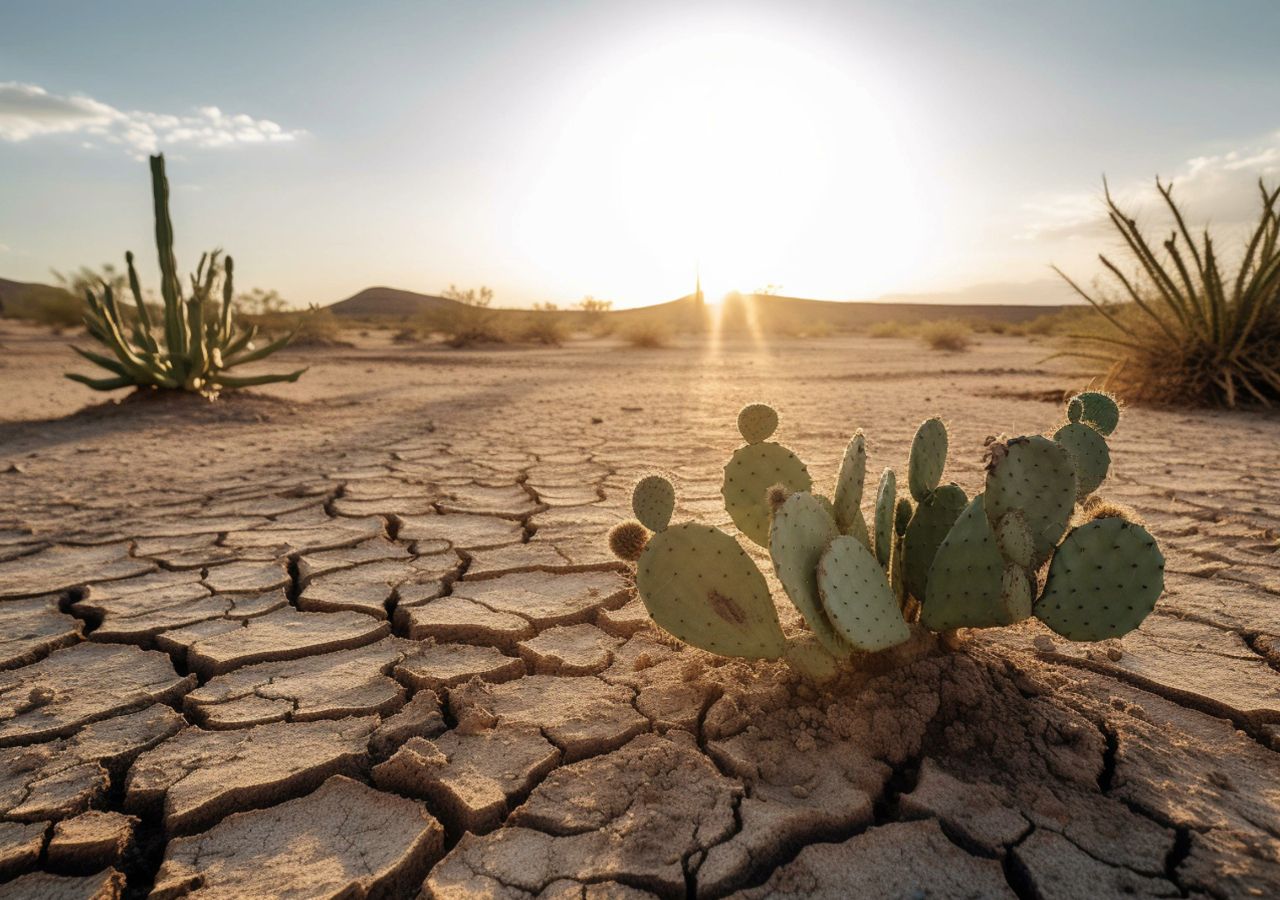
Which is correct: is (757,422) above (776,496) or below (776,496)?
above

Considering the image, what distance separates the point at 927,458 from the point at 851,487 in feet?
0.60

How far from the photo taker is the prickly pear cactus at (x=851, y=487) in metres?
1.39

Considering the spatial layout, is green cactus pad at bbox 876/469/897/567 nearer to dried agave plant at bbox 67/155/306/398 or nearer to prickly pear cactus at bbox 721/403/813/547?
prickly pear cactus at bbox 721/403/813/547

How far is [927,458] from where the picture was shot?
1.46 m

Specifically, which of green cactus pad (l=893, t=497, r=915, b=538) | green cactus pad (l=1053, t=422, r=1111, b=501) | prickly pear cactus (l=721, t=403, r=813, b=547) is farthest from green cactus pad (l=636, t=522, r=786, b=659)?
green cactus pad (l=1053, t=422, r=1111, b=501)

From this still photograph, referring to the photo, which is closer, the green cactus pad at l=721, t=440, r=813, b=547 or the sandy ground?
the sandy ground

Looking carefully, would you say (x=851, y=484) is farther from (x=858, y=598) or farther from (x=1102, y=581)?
(x=1102, y=581)

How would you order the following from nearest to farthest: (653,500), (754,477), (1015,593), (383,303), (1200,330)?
(1015,593)
(653,500)
(754,477)
(1200,330)
(383,303)

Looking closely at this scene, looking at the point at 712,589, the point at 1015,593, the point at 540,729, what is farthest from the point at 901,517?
the point at 540,729

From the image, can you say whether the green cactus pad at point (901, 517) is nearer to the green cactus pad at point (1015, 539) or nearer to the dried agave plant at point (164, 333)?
the green cactus pad at point (1015, 539)

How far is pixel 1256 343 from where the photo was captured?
533 cm

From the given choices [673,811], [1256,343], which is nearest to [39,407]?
[673,811]

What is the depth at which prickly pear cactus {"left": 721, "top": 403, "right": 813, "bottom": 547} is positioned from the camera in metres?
1.63

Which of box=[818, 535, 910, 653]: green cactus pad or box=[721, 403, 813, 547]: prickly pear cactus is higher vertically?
box=[721, 403, 813, 547]: prickly pear cactus
